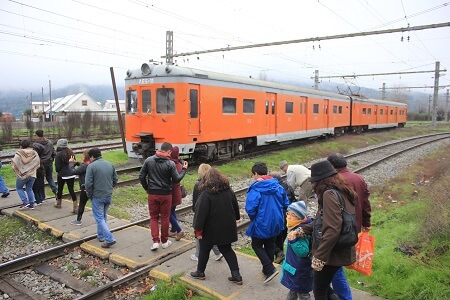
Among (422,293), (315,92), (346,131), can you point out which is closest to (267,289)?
(422,293)

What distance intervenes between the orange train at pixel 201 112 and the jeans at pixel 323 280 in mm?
9165

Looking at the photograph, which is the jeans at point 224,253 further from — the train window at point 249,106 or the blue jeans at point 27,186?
the train window at point 249,106

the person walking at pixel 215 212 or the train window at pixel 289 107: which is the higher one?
the train window at pixel 289 107

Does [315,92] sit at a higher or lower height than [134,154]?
higher

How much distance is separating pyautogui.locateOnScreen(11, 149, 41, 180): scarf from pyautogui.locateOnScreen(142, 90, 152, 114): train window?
5476 mm

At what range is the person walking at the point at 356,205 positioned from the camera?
391 centimetres

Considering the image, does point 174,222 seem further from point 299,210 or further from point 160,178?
point 299,210

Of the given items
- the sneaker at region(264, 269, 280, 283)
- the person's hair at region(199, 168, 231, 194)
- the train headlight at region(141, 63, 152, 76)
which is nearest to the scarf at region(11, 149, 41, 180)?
the person's hair at region(199, 168, 231, 194)

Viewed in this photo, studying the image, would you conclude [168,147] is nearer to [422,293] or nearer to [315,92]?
[422,293]

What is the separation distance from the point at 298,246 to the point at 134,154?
10.5m

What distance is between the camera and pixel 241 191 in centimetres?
1018

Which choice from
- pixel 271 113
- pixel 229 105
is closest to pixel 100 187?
pixel 229 105

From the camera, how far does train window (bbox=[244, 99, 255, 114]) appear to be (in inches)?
601

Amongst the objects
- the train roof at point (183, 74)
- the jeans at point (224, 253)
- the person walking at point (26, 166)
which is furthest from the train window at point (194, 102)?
the jeans at point (224, 253)
